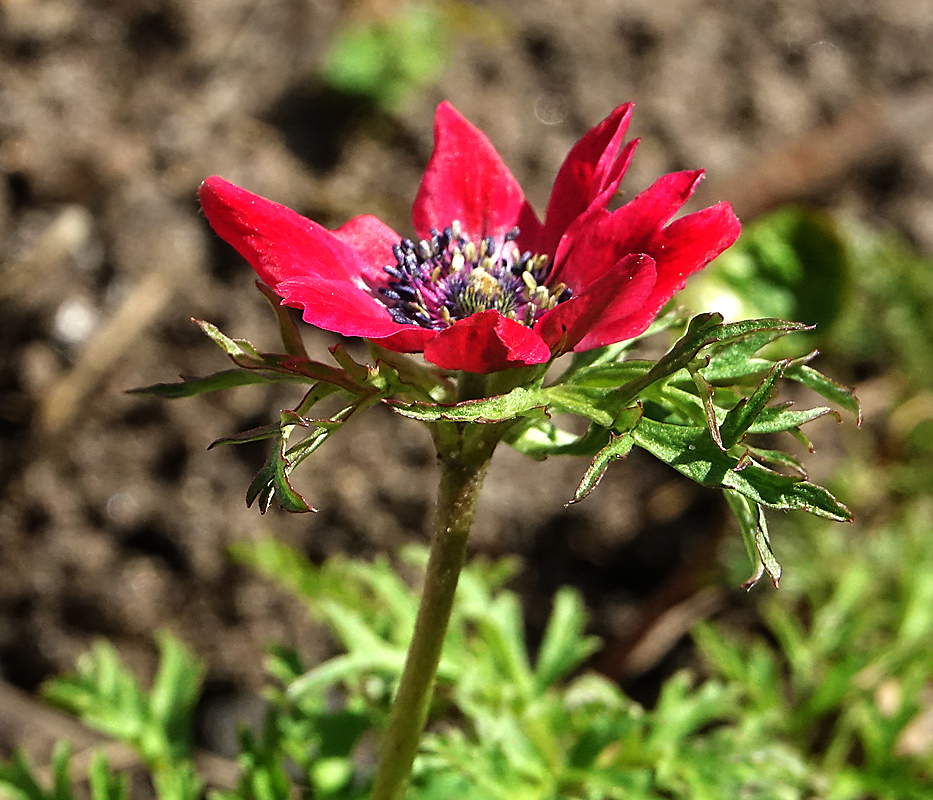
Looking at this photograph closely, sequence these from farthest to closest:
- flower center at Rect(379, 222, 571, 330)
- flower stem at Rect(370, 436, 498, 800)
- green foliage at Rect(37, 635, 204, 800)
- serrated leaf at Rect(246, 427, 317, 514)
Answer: green foliage at Rect(37, 635, 204, 800) < flower center at Rect(379, 222, 571, 330) < flower stem at Rect(370, 436, 498, 800) < serrated leaf at Rect(246, 427, 317, 514)

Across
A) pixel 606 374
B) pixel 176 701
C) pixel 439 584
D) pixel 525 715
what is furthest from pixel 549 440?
pixel 176 701

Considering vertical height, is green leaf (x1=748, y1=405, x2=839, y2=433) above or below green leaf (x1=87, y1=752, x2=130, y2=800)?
above

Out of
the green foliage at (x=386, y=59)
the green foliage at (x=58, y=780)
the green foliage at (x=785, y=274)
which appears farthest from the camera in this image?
the green foliage at (x=386, y=59)

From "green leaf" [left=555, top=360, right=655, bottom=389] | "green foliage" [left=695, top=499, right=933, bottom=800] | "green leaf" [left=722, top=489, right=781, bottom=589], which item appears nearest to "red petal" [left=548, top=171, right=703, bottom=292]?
"green leaf" [left=555, top=360, right=655, bottom=389]

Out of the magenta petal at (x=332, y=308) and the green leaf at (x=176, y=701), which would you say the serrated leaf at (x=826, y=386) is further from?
the green leaf at (x=176, y=701)

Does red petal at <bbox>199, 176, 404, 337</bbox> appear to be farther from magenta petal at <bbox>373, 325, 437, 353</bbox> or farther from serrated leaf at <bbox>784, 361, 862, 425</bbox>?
serrated leaf at <bbox>784, 361, 862, 425</bbox>

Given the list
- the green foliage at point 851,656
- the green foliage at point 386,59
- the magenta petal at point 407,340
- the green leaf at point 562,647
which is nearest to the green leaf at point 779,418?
the magenta petal at point 407,340

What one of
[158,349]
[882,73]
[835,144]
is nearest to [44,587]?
[158,349]

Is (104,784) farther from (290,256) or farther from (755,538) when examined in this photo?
(755,538)
